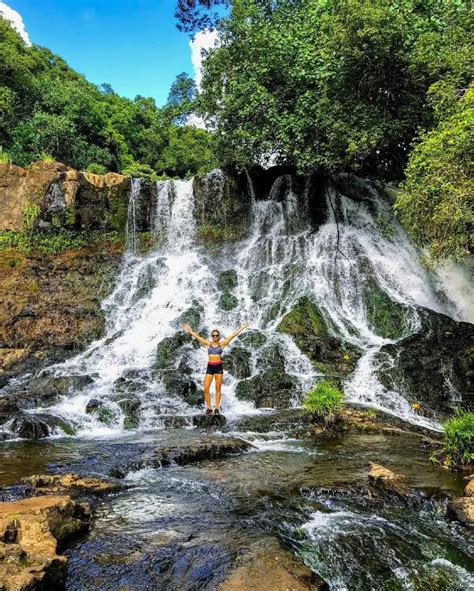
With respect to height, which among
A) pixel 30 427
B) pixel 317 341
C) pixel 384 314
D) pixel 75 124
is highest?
pixel 75 124

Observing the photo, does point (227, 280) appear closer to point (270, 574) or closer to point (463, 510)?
point (463, 510)

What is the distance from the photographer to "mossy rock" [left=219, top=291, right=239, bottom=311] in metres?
16.3

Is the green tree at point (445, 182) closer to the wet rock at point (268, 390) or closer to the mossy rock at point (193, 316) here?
the wet rock at point (268, 390)

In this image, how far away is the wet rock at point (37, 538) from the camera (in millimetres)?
3148

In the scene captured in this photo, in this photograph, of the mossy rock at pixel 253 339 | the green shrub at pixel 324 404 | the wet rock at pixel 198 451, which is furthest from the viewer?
the mossy rock at pixel 253 339

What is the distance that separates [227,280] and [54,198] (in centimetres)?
820

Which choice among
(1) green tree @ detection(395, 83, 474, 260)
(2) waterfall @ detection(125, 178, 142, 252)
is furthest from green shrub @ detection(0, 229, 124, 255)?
(1) green tree @ detection(395, 83, 474, 260)

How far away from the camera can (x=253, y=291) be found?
17.1 meters

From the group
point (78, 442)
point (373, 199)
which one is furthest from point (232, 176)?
point (78, 442)

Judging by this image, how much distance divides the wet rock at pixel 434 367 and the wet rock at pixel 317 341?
96 centimetres

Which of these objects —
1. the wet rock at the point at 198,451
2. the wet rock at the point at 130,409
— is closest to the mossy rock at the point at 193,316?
the wet rock at the point at 130,409

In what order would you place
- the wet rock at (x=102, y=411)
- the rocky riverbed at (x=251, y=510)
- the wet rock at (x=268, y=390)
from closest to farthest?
the rocky riverbed at (x=251, y=510)
the wet rock at (x=102, y=411)
the wet rock at (x=268, y=390)

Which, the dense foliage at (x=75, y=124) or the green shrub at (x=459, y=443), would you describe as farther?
the dense foliage at (x=75, y=124)

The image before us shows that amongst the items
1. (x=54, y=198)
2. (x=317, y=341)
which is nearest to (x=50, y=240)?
(x=54, y=198)
